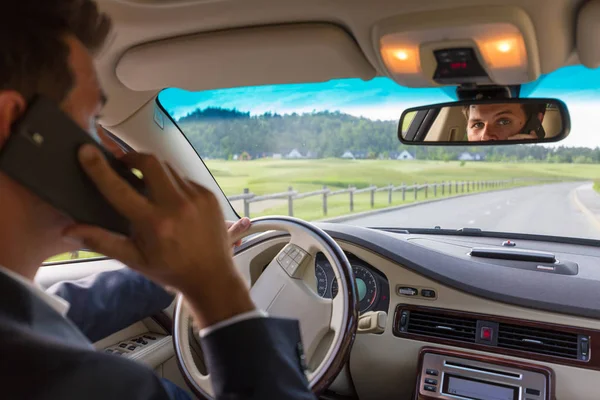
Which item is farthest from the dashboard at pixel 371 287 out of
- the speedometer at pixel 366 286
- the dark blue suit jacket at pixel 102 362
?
the dark blue suit jacket at pixel 102 362

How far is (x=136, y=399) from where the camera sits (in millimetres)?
844

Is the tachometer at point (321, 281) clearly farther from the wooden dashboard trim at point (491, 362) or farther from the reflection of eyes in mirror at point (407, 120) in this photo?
the reflection of eyes in mirror at point (407, 120)

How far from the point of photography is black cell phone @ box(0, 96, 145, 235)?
80 cm

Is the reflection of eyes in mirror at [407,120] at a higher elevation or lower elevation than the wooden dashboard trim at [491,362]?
A: higher

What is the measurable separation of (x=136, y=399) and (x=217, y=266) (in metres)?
0.23

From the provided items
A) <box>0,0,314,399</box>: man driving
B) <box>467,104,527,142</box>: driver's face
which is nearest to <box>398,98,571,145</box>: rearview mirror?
<box>467,104,527,142</box>: driver's face

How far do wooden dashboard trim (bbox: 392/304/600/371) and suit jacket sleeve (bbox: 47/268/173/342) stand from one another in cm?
114

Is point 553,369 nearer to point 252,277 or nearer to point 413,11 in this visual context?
point 252,277

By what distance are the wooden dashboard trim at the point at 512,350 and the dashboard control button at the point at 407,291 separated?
6 cm

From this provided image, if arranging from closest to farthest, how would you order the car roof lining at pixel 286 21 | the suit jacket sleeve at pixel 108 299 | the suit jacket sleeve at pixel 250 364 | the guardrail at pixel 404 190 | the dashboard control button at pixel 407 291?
the suit jacket sleeve at pixel 250 364, the car roof lining at pixel 286 21, the suit jacket sleeve at pixel 108 299, the dashboard control button at pixel 407 291, the guardrail at pixel 404 190

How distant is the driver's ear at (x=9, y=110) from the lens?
80 cm

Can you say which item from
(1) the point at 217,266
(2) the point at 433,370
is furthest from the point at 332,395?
(1) the point at 217,266

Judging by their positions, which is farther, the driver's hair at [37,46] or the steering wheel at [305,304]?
the steering wheel at [305,304]

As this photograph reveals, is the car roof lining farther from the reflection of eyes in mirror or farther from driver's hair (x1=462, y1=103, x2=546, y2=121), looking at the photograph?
the reflection of eyes in mirror
